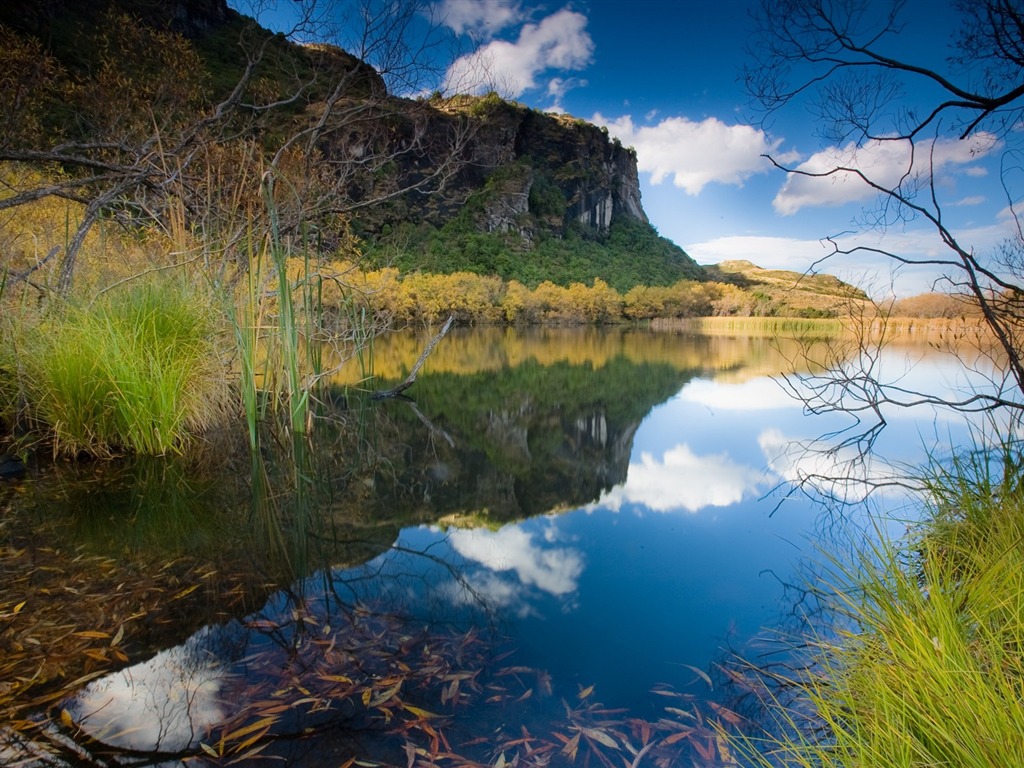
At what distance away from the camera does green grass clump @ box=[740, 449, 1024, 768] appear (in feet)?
3.11

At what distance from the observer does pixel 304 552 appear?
2.62 meters

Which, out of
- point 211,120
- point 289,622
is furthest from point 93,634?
point 211,120

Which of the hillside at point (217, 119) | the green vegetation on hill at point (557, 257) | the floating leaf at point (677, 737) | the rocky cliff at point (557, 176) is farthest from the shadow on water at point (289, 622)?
the rocky cliff at point (557, 176)

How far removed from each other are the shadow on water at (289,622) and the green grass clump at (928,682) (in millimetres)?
310

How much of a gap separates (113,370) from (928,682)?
4.35 metres

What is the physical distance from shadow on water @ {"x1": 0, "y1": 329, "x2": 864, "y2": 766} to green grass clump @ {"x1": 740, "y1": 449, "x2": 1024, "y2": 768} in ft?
1.02

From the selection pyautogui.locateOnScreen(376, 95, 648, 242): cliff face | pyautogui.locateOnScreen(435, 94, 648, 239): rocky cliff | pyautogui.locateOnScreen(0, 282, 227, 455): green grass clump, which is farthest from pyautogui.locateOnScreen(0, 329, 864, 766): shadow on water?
pyautogui.locateOnScreen(435, 94, 648, 239): rocky cliff

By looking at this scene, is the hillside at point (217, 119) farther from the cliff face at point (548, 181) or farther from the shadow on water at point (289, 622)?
the cliff face at point (548, 181)

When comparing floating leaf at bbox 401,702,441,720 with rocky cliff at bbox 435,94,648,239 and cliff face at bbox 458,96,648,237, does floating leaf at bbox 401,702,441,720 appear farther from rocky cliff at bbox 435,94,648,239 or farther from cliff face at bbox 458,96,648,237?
cliff face at bbox 458,96,648,237

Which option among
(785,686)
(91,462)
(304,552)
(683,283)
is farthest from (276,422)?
(683,283)

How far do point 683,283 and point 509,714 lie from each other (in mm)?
59084

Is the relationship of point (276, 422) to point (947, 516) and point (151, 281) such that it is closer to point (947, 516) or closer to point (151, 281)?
point (151, 281)

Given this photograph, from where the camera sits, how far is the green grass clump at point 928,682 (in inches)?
37.4

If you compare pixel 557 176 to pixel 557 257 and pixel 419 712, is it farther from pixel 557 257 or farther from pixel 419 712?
pixel 419 712
